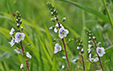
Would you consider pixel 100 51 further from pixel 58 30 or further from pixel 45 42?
pixel 45 42

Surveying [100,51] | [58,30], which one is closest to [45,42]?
[58,30]

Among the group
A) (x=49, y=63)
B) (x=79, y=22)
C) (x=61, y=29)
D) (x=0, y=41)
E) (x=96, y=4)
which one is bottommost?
(x=49, y=63)

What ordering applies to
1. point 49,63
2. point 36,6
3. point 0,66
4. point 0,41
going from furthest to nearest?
point 36,6
point 0,41
point 0,66
point 49,63

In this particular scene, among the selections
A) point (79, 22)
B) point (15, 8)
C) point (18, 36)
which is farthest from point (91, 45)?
point (15, 8)

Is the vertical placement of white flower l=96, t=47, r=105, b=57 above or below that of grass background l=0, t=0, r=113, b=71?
below

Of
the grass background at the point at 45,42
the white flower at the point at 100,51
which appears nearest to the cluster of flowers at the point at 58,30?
the grass background at the point at 45,42

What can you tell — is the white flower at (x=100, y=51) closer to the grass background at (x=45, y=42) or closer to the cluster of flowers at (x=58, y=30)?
the grass background at (x=45, y=42)

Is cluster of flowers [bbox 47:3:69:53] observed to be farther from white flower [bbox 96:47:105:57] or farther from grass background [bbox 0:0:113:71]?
white flower [bbox 96:47:105:57]

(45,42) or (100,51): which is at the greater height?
(45,42)

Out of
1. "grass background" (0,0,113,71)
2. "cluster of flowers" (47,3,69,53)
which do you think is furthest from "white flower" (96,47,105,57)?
"cluster of flowers" (47,3,69,53)

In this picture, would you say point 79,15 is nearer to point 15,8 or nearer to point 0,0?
point 15,8

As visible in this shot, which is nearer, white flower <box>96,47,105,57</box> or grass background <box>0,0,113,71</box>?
white flower <box>96,47,105,57</box>
